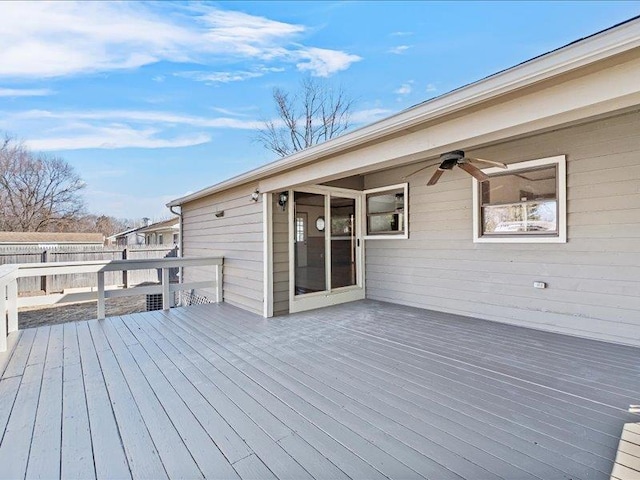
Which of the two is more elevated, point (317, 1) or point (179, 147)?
point (317, 1)

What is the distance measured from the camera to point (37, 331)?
4.10 m

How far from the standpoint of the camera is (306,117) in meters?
13.6

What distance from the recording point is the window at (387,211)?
5.41m

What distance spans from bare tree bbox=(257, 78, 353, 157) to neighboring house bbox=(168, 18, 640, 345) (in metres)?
8.18

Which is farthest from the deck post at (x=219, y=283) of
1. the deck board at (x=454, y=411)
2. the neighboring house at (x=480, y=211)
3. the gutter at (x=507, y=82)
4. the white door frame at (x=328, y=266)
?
A: the gutter at (x=507, y=82)

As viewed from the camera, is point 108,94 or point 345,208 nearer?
point 345,208

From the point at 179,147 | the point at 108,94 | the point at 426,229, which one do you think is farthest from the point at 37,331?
the point at 179,147

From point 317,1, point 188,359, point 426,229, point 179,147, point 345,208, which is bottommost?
point 188,359

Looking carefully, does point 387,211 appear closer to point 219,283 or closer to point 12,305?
point 219,283

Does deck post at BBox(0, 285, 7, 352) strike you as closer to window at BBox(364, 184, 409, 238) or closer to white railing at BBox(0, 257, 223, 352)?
white railing at BBox(0, 257, 223, 352)

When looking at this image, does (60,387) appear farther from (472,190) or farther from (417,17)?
(417,17)

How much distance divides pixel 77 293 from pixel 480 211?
6166 mm

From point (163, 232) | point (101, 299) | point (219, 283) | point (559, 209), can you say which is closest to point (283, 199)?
point (219, 283)

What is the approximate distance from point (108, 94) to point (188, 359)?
11.4 metres
